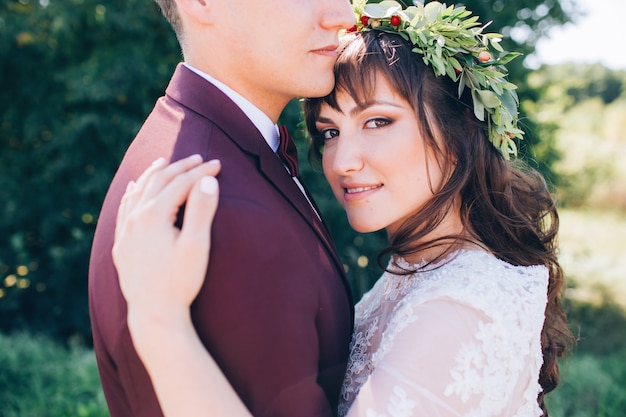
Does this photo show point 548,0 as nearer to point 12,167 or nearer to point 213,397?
point 12,167

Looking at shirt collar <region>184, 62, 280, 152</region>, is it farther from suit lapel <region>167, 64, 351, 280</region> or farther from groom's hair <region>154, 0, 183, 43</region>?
groom's hair <region>154, 0, 183, 43</region>

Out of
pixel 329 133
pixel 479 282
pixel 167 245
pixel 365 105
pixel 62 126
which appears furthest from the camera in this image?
pixel 62 126

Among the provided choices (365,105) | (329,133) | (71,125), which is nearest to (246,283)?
(365,105)

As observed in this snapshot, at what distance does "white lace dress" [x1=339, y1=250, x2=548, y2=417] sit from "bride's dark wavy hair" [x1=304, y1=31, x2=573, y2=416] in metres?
0.20

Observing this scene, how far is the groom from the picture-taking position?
1545mm

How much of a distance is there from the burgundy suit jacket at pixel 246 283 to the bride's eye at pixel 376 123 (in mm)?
474

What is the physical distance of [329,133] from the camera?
8.09 feet

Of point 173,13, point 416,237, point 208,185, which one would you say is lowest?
point 416,237

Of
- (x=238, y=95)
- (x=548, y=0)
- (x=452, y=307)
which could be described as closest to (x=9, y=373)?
(x=238, y=95)

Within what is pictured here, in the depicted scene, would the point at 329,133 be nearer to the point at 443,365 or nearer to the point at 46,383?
the point at 443,365

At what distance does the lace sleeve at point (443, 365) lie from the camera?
5.55 ft

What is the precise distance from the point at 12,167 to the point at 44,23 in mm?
1445

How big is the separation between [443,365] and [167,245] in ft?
2.71

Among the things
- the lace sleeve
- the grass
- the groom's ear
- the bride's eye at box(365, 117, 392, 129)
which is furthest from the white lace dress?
the grass
